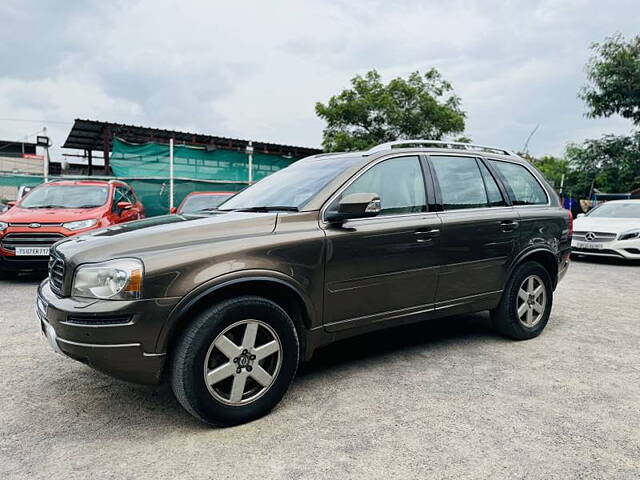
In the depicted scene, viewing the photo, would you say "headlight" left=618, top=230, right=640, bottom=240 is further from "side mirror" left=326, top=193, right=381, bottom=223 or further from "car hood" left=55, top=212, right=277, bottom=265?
"car hood" left=55, top=212, right=277, bottom=265

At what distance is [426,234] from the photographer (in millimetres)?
3482

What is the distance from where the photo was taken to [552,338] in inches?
172

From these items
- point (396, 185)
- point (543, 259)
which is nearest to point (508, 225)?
point (543, 259)

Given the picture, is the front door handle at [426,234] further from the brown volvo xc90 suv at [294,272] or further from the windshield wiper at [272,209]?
the windshield wiper at [272,209]

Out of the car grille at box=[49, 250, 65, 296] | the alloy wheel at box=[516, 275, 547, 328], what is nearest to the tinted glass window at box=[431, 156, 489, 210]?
the alloy wheel at box=[516, 275, 547, 328]

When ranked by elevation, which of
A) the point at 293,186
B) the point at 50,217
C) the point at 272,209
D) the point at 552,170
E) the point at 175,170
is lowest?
the point at 50,217

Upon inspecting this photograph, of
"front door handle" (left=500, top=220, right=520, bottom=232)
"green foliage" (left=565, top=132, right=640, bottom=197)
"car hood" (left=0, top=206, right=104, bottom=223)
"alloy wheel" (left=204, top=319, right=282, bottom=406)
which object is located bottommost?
"alloy wheel" (left=204, top=319, right=282, bottom=406)

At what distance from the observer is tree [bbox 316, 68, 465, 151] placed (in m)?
24.5

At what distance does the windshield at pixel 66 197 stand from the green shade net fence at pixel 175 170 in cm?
491

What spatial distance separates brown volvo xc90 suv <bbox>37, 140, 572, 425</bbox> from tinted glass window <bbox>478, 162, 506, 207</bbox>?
2cm

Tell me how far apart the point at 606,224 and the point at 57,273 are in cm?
1043

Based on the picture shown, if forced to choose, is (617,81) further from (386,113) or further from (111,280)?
(111,280)

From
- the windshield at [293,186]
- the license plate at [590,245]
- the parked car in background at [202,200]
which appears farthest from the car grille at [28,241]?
the license plate at [590,245]

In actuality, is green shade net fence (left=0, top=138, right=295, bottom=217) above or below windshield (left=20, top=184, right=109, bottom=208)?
above
